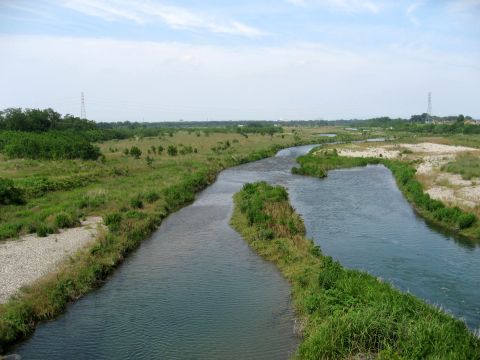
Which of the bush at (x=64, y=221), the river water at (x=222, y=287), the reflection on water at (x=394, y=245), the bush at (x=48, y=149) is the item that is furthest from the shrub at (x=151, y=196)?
the bush at (x=48, y=149)

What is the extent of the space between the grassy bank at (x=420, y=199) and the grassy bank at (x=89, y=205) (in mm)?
16432

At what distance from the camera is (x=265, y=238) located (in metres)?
28.5

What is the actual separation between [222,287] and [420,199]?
25849 millimetres

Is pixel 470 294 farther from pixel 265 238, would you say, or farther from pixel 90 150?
pixel 90 150

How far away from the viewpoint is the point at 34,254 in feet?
79.6

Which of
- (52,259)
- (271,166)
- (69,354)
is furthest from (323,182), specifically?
(69,354)

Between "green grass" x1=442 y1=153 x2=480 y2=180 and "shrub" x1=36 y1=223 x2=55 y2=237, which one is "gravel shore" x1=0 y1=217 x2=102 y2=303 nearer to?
"shrub" x1=36 y1=223 x2=55 y2=237

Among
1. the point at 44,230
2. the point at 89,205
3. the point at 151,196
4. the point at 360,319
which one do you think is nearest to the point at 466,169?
the point at 151,196

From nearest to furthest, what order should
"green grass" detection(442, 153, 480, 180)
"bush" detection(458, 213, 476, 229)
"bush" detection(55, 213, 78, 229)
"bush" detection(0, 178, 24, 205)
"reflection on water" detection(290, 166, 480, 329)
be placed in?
"reflection on water" detection(290, 166, 480, 329) < "bush" detection(55, 213, 78, 229) < "bush" detection(458, 213, 476, 229) < "bush" detection(0, 178, 24, 205) < "green grass" detection(442, 153, 480, 180)

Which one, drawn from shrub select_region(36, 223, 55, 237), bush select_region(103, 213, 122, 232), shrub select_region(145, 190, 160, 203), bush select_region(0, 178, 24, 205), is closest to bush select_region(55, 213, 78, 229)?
shrub select_region(36, 223, 55, 237)

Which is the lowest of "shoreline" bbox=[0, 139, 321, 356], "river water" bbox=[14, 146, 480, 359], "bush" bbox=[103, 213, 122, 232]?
"river water" bbox=[14, 146, 480, 359]

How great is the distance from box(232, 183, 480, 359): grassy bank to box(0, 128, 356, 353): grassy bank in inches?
449

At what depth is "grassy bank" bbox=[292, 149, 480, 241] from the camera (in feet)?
101

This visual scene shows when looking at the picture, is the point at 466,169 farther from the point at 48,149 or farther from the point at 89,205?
the point at 48,149
